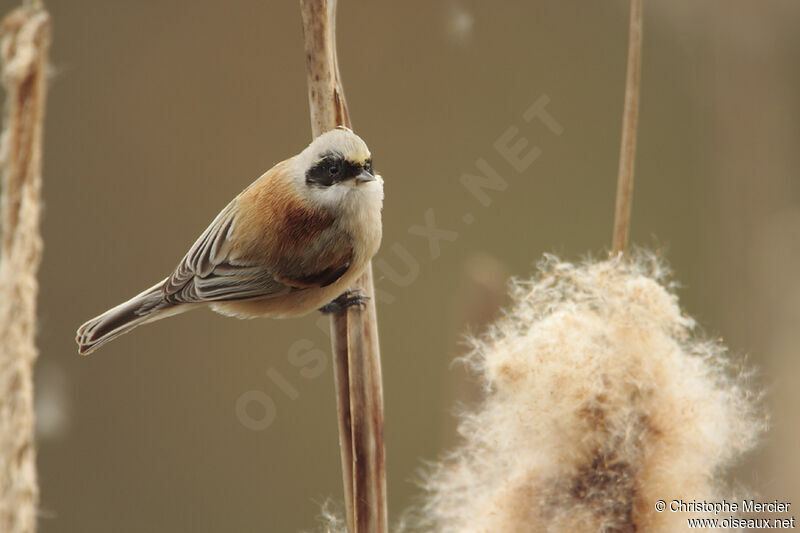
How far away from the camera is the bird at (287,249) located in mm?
885

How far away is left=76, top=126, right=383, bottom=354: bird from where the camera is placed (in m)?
0.89

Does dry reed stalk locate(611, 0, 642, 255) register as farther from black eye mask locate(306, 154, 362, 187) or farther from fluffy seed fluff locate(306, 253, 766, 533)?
black eye mask locate(306, 154, 362, 187)

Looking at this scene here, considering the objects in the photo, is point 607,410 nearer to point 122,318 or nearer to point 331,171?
point 331,171

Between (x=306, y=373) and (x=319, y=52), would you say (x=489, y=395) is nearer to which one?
(x=319, y=52)

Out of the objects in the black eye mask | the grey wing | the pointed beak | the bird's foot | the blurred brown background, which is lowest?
the bird's foot

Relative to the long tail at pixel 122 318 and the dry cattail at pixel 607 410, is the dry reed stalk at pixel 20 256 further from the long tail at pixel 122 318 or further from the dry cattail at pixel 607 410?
the dry cattail at pixel 607 410

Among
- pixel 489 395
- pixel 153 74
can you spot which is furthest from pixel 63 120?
pixel 489 395

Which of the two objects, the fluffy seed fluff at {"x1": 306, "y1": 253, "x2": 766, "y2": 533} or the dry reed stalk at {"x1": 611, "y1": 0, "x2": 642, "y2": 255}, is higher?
the dry reed stalk at {"x1": 611, "y1": 0, "x2": 642, "y2": 255}

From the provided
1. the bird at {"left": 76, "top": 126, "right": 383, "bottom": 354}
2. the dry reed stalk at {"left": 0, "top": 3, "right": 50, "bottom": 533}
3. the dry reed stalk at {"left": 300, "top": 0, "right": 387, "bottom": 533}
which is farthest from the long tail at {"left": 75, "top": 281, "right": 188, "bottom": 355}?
the dry reed stalk at {"left": 300, "top": 0, "right": 387, "bottom": 533}

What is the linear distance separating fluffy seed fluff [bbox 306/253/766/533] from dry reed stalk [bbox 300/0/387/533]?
99 mm

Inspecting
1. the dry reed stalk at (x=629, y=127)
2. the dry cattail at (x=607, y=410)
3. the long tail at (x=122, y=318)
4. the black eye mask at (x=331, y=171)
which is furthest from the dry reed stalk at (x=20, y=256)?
the dry reed stalk at (x=629, y=127)

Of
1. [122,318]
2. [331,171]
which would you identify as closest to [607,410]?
[331,171]

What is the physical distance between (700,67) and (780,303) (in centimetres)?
89

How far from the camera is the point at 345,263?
922mm
